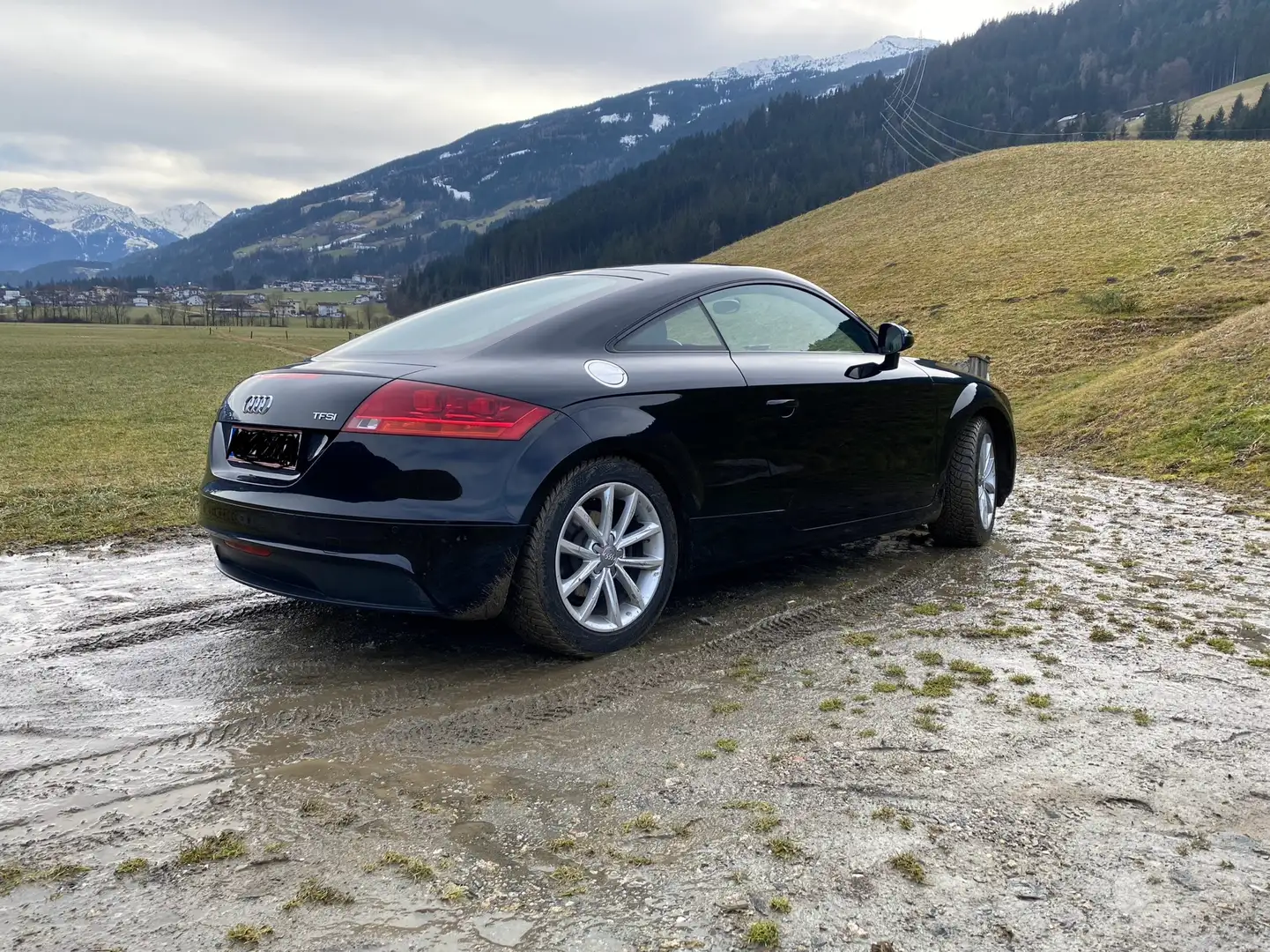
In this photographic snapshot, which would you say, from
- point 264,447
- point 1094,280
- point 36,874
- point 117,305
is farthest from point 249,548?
point 117,305

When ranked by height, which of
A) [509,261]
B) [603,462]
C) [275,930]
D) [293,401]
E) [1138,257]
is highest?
[509,261]

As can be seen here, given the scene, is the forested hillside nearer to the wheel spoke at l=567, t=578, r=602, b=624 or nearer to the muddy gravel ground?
the muddy gravel ground

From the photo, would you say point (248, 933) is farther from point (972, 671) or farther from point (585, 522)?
point (972, 671)

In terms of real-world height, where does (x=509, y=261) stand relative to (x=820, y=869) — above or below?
above

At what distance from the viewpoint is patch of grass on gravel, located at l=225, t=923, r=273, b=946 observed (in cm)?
186

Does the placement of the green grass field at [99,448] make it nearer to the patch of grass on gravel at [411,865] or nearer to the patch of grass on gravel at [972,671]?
the patch of grass on gravel at [411,865]

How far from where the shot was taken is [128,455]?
1057cm

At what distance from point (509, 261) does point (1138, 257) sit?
111 metres

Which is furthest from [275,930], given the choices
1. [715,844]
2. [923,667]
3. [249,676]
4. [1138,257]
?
[1138,257]

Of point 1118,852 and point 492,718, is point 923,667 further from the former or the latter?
point 492,718

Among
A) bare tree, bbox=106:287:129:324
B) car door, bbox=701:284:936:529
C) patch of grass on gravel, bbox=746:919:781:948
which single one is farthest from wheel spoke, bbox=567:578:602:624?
bare tree, bbox=106:287:129:324

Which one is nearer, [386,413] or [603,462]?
[386,413]

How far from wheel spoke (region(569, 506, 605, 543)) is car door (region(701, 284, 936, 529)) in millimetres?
930

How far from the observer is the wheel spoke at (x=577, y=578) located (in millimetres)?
3434
